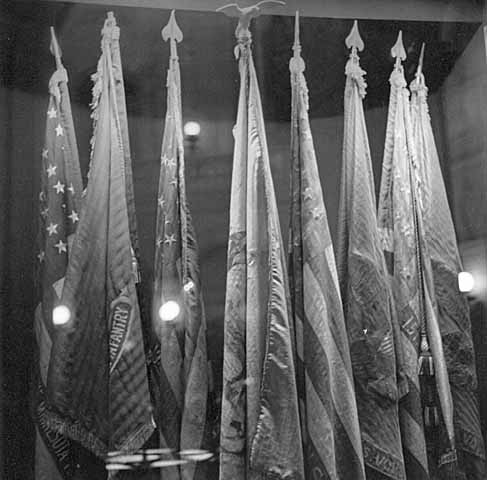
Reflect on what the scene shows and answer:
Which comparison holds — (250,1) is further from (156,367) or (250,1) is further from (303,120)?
(156,367)

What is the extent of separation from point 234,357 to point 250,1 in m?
0.56

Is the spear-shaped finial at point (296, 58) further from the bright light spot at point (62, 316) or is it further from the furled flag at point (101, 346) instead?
the bright light spot at point (62, 316)

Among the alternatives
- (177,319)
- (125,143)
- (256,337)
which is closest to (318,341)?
(256,337)

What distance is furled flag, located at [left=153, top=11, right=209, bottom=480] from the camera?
3.66 feet

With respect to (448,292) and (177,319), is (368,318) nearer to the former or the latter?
(448,292)

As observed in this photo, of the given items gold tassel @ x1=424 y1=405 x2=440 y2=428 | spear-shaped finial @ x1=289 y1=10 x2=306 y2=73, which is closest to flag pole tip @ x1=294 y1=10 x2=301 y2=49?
spear-shaped finial @ x1=289 y1=10 x2=306 y2=73

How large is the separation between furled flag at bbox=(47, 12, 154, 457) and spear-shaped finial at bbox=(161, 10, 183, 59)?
0.26m

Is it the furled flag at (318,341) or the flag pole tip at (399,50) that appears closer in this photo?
the furled flag at (318,341)

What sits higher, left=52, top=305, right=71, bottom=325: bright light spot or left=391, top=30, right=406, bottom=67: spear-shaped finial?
left=391, top=30, right=406, bottom=67: spear-shaped finial

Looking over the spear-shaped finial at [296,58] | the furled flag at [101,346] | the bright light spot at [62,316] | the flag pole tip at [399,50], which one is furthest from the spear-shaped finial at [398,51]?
the bright light spot at [62,316]

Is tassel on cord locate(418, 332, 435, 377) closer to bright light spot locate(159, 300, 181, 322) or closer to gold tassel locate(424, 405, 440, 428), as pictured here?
gold tassel locate(424, 405, 440, 428)

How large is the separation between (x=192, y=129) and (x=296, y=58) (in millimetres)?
210

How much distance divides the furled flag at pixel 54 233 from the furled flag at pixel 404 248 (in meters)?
0.49

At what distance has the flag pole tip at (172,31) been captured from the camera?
1.21m
